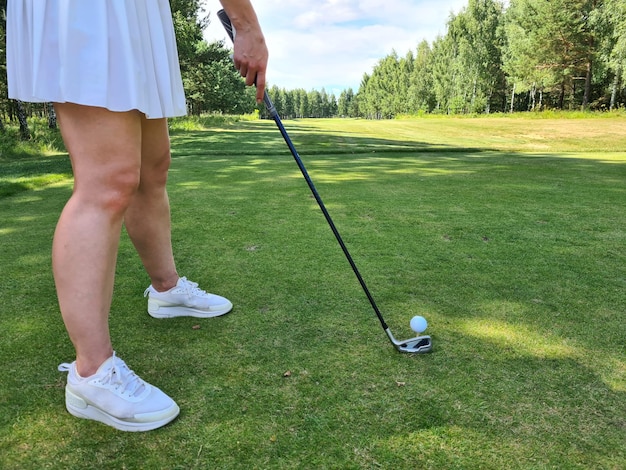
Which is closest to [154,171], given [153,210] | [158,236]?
[153,210]

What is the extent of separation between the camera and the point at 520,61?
98.1 feet

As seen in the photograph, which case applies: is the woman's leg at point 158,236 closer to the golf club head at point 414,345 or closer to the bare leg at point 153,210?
the bare leg at point 153,210

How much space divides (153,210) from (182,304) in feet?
1.28

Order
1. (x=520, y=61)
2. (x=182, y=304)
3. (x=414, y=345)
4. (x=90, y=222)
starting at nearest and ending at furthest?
(x=90, y=222) → (x=414, y=345) → (x=182, y=304) → (x=520, y=61)

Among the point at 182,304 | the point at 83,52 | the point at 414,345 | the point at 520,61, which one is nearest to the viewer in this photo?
the point at 83,52

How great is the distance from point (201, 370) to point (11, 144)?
9637mm

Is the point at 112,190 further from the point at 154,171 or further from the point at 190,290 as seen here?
the point at 190,290

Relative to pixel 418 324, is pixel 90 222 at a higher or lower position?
higher

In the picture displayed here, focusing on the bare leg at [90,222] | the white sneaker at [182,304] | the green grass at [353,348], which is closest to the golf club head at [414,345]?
the green grass at [353,348]

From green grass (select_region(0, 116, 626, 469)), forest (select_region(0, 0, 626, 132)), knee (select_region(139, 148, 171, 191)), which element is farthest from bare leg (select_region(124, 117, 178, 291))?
forest (select_region(0, 0, 626, 132))

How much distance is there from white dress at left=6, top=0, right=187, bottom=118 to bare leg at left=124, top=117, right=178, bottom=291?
321 millimetres

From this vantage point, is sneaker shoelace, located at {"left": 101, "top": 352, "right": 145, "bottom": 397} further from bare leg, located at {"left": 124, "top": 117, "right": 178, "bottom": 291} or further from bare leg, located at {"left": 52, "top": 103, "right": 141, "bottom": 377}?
bare leg, located at {"left": 124, "top": 117, "right": 178, "bottom": 291}

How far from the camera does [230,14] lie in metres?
1.39

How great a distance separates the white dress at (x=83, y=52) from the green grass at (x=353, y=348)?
815mm
